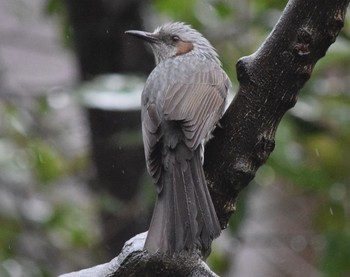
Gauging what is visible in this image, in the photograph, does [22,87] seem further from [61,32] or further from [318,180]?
[318,180]

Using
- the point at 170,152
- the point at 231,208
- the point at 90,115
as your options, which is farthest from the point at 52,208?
the point at 231,208

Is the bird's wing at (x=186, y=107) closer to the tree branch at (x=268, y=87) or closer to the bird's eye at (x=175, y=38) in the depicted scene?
the tree branch at (x=268, y=87)

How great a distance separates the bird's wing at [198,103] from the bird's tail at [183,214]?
13cm

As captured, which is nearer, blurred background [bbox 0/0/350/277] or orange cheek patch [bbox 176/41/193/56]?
orange cheek patch [bbox 176/41/193/56]

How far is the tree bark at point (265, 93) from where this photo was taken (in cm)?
260

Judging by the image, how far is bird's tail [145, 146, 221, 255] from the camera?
99.7 inches

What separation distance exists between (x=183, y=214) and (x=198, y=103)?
75cm

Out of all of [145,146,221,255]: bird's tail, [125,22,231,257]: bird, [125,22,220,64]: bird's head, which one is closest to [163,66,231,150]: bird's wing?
[125,22,231,257]: bird

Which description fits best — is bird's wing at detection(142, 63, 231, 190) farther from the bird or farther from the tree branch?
the tree branch

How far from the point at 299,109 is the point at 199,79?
109 cm

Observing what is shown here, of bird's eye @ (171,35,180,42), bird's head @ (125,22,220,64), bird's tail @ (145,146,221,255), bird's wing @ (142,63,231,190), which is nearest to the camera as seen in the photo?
bird's tail @ (145,146,221,255)

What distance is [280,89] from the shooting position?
8.71ft

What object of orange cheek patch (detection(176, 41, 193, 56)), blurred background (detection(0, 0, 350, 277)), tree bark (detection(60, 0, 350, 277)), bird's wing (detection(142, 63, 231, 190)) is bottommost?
blurred background (detection(0, 0, 350, 277))

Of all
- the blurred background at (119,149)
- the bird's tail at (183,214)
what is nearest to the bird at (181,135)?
the bird's tail at (183,214)
